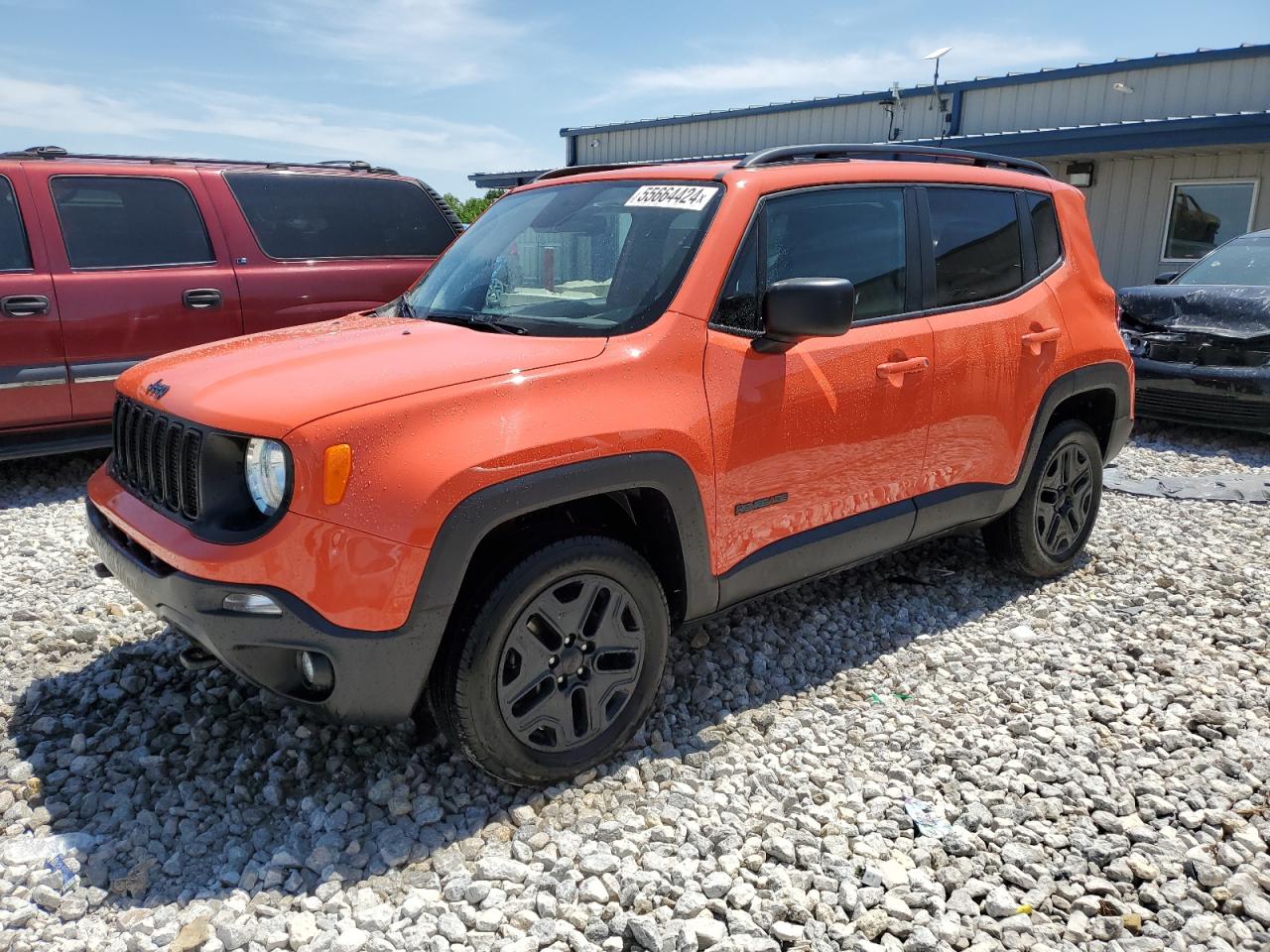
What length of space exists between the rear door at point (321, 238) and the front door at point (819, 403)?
3946mm

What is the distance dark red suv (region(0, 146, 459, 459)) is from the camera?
5781mm

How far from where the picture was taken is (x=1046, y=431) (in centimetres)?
455

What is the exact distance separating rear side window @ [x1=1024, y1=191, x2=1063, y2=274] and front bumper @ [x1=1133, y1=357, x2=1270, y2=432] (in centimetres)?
414

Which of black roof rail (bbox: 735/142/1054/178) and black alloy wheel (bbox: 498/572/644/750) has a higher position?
black roof rail (bbox: 735/142/1054/178)

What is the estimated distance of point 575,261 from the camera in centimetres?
343

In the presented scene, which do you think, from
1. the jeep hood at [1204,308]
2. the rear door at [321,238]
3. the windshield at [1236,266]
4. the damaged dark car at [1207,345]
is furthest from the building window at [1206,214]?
the rear door at [321,238]

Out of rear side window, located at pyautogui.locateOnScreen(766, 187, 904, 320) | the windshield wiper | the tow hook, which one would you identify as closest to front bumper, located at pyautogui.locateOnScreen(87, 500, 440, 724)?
the tow hook

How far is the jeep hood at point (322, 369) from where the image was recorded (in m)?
2.59

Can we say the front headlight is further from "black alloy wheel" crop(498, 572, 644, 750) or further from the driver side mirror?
the driver side mirror

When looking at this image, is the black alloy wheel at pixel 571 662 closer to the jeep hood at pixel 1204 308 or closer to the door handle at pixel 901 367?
the door handle at pixel 901 367

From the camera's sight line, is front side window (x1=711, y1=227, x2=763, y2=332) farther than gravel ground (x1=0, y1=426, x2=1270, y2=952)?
Yes

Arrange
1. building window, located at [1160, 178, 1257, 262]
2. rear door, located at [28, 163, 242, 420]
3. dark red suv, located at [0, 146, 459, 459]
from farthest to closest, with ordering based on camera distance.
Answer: building window, located at [1160, 178, 1257, 262], rear door, located at [28, 163, 242, 420], dark red suv, located at [0, 146, 459, 459]

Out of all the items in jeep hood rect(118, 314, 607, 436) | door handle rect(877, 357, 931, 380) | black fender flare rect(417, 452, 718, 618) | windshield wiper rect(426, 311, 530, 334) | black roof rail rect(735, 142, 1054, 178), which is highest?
black roof rail rect(735, 142, 1054, 178)

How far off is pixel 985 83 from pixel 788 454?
14.0 metres
